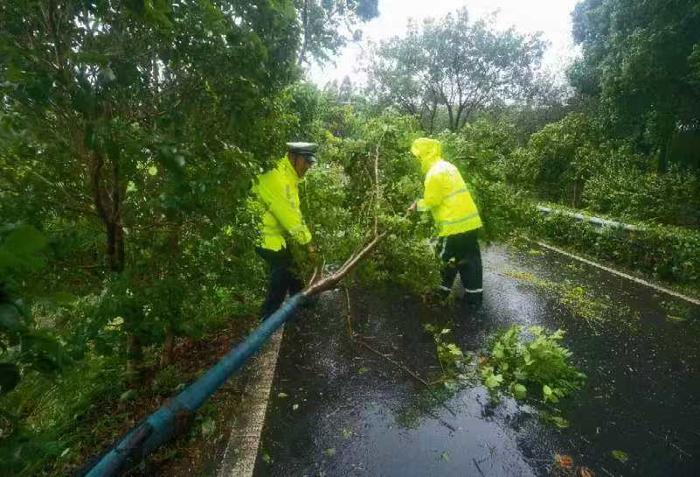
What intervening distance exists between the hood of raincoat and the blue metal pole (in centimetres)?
309

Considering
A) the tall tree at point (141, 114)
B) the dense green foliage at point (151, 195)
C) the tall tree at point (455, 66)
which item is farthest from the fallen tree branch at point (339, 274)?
the tall tree at point (455, 66)

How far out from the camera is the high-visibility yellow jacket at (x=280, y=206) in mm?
4121

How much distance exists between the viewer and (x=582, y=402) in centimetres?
350

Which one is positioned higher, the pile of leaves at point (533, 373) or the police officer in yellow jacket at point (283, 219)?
the police officer in yellow jacket at point (283, 219)

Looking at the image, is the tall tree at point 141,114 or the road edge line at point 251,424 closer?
the tall tree at point 141,114

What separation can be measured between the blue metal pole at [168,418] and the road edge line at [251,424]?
0.42 metres

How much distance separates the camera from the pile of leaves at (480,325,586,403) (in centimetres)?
362

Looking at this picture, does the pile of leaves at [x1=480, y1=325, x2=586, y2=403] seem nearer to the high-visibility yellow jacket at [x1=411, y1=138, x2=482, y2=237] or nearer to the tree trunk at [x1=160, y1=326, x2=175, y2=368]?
the high-visibility yellow jacket at [x1=411, y1=138, x2=482, y2=237]

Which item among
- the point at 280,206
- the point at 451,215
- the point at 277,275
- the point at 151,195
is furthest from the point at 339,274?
the point at 151,195

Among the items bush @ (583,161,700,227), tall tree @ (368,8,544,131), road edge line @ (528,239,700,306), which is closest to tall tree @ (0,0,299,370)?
road edge line @ (528,239,700,306)

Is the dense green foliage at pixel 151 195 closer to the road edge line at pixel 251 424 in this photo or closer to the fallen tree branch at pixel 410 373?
the fallen tree branch at pixel 410 373

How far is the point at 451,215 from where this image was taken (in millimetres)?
4941

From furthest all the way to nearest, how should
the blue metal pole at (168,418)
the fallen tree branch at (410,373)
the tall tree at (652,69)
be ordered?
the tall tree at (652,69), the fallen tree branch at (410,373), the blue metal pole at (168,418)

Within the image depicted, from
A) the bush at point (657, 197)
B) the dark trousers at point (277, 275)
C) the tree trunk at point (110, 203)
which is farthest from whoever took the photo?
the bush at point (657, 197)
